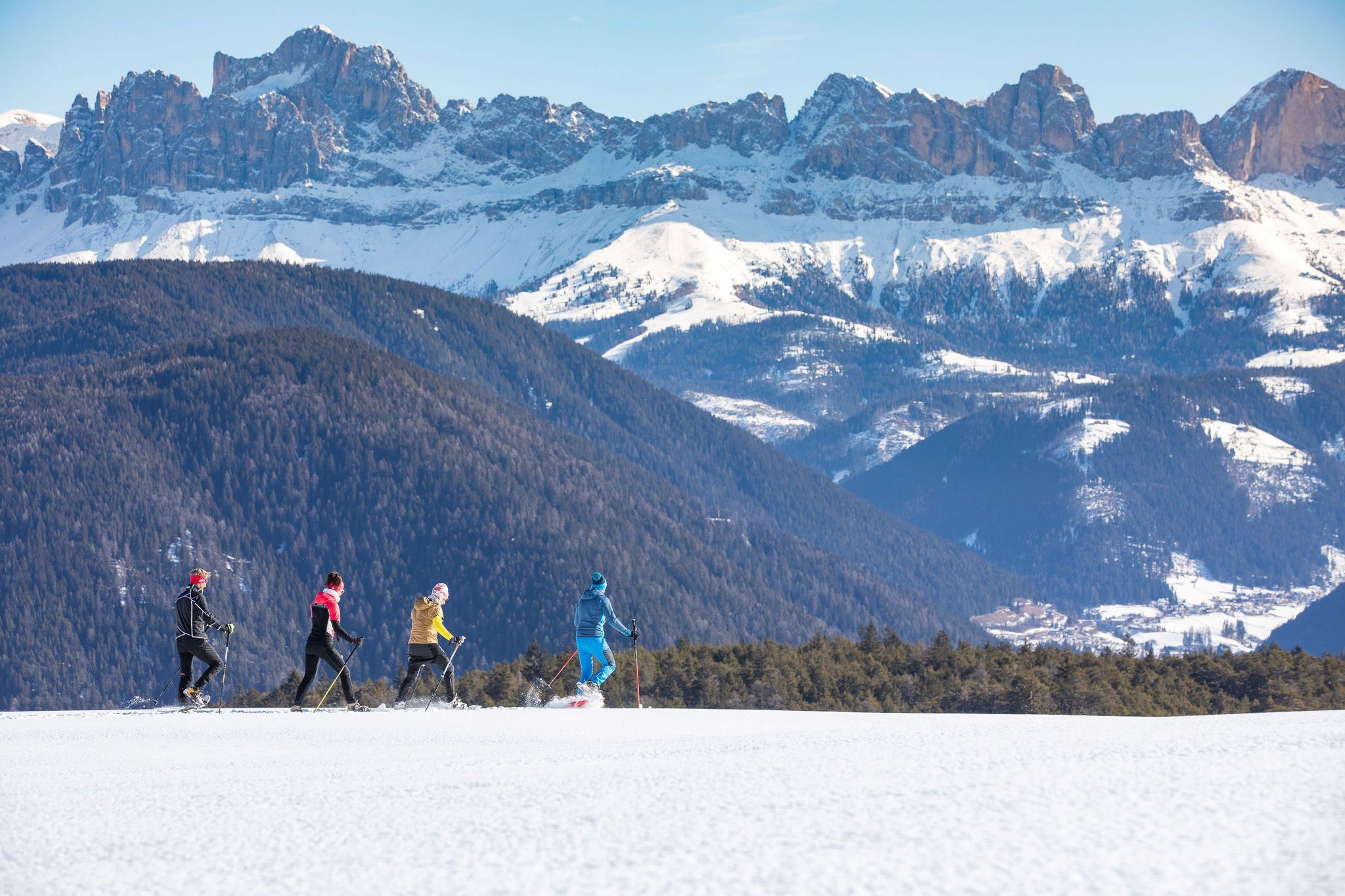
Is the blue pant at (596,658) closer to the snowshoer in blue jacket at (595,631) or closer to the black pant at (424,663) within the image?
the snowshoer in blue jacket at (595,631)

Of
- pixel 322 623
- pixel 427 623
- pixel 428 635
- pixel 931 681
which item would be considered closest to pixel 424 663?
pixel 428 635

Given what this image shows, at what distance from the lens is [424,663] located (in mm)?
31125

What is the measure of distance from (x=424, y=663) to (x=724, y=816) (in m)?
16.9

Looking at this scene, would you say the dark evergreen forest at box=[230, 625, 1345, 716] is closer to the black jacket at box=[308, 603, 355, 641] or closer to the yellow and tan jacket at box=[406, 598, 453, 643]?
the yellow and tan jacket at box=[406, 598, 453, 643]

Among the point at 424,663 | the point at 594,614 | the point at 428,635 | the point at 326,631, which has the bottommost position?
the point at 424,663

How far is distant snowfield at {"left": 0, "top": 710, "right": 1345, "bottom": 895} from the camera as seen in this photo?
524 inches

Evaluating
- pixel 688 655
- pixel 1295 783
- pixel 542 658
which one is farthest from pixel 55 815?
pixel 688 655

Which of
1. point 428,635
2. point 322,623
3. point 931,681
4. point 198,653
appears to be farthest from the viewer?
point 931,681

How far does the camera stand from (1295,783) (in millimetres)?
15562

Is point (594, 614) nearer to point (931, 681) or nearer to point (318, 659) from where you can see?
point (318, 659)

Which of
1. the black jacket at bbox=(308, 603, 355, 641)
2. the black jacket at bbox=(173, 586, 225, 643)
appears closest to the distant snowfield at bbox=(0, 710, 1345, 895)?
the black jacket at bbox=(308, 603, 355, 641)

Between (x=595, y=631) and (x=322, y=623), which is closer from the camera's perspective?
(x=322, y=623)

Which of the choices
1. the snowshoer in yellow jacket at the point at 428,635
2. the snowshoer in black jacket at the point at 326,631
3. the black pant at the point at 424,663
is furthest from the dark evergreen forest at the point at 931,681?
the snowshoer in black jacket at the point at 326,631

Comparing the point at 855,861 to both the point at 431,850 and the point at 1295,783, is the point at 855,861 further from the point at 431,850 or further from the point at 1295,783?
the point at 1295,783
